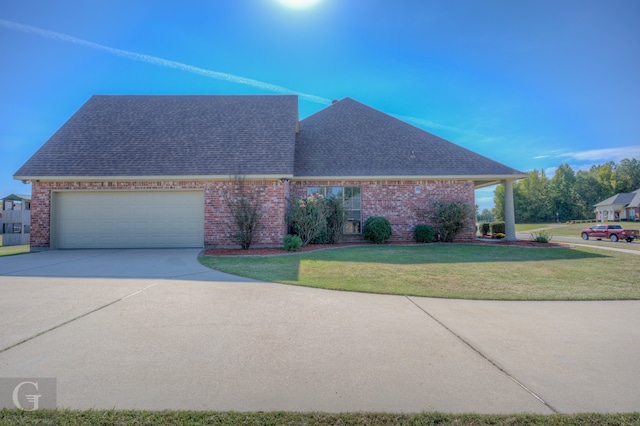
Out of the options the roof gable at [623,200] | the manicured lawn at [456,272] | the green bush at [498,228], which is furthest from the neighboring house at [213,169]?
the roof gable at [623,200]

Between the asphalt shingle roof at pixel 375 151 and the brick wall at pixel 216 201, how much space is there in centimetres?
209

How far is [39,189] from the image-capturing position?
486 inches

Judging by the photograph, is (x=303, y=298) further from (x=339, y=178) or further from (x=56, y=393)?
(x=339, y=178)

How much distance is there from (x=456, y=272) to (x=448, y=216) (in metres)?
6.73

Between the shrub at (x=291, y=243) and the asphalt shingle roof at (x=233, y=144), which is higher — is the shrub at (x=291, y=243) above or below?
below

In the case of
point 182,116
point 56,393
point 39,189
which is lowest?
point 56,393

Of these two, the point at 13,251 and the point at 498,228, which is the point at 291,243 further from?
the point at 498,228

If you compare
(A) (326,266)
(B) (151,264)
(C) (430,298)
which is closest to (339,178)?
(A) (326,266)

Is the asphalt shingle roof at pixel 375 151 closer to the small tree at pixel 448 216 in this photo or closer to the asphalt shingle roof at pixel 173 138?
the small tree at pixel 448 216

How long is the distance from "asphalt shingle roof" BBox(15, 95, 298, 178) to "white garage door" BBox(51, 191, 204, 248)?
1028 millimetres

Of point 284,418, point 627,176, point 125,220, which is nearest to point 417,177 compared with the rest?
point 125,220

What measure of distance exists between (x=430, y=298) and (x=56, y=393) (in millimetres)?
4923

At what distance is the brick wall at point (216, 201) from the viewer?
12352 mm

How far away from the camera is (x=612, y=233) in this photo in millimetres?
23078
